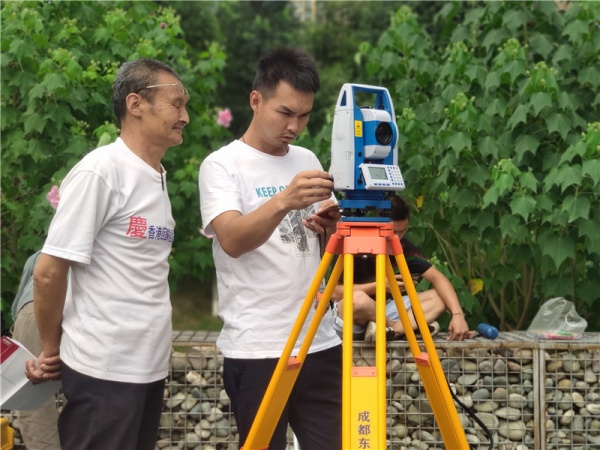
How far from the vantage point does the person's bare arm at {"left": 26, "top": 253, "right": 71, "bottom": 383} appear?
2668 mm

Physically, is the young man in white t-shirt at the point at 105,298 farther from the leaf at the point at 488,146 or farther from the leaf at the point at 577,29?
the leaf at the point at 577,29

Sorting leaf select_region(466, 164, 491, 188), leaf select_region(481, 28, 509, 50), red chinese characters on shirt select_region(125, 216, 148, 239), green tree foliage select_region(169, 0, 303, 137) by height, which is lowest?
red chinese characters on shirt select_region(125, 216, 148, 239)

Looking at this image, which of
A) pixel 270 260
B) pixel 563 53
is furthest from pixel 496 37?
pixel 270 260

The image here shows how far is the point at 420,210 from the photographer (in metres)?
5.22

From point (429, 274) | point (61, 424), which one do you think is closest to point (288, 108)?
point (61, 424)

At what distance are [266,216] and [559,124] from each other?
2756 millimetres

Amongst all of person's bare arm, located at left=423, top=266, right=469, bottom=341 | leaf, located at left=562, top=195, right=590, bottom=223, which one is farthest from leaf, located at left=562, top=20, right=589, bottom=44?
person's bare arm, located at left=423, top=266, right=469, bottom=341

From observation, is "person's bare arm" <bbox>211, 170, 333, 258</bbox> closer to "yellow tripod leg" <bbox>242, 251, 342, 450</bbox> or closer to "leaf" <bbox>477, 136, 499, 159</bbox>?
"yellow tripod leg" <bbox>242, 251, 342, 450</bbox>

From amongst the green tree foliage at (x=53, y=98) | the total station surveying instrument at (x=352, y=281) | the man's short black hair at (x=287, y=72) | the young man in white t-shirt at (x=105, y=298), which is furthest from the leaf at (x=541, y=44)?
the young man in white t-shirt at (x=105, y=298)

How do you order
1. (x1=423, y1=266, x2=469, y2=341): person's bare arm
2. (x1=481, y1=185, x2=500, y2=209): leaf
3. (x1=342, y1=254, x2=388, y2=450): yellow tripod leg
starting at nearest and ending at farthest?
(x1=342, y1=254, x2=388, y2=450): yellow tripod leg < (x1=423, y1=266, x2=469, y2=341): person's bare arm < (x1=481, y1=185, x2=500, y2=209): leaf

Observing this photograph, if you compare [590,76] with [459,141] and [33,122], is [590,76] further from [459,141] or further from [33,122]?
[33,122]

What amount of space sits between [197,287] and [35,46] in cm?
1089

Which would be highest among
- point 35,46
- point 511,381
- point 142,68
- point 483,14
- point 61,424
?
point 483,14

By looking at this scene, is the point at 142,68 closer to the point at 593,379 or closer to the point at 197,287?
the point at 593,379
